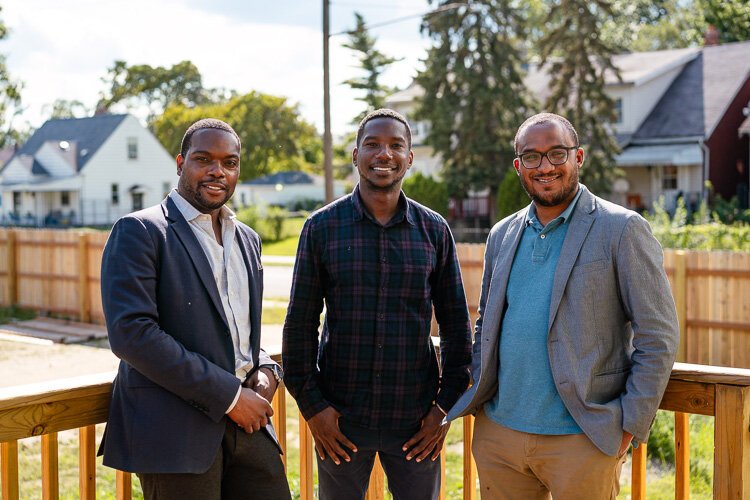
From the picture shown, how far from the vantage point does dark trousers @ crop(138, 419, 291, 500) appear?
2.67m

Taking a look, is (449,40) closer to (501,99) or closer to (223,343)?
(501,99)

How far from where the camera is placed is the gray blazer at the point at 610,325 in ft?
8.63

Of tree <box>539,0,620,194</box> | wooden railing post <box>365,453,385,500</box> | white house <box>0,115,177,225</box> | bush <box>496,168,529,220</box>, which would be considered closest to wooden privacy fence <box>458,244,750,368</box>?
wooden railing post <box>365,453,385,500</box>

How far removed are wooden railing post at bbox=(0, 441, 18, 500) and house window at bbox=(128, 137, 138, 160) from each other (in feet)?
140

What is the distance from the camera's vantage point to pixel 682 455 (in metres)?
2.95

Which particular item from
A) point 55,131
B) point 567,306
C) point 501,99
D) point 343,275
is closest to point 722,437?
point 567,306

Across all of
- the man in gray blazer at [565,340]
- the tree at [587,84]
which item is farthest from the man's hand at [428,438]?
the tree at [587,84]

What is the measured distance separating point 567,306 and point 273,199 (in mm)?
56035

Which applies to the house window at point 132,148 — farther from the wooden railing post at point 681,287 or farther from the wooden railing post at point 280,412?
the wooden railing post at point 280,412

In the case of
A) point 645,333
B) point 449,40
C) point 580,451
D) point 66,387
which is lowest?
point 580,451

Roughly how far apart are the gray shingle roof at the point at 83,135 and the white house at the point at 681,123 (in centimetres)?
2187

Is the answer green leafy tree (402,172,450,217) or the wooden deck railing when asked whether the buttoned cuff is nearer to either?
the wooden deck railing

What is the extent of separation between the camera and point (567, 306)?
273 cm

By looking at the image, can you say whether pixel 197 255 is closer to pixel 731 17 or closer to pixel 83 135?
pixel 731 17
